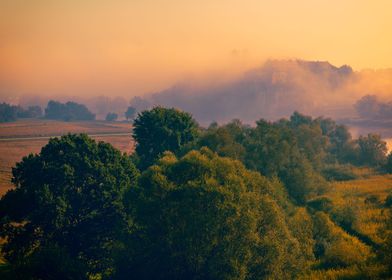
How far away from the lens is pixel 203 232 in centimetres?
4597

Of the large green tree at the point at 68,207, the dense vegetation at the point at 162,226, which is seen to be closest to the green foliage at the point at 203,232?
the dense vegetation at the point at 162,226

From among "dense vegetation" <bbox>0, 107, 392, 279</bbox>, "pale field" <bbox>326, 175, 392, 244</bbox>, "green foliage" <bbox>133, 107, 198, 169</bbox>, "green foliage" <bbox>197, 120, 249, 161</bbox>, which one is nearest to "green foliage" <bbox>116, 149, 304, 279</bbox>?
"dense vegetation" <bbox>0, 107, 392, 279</bbox>

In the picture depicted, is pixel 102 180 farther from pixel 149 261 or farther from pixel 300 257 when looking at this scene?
pixel 300 257

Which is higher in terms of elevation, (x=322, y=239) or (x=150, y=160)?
(x=150, y=160)

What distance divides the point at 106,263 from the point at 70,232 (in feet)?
21.1

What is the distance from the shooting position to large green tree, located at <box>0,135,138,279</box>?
51.4 metres

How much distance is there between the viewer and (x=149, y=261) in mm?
47188

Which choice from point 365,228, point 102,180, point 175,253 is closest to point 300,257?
point 175,253

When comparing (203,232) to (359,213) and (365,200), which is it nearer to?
(359,213)

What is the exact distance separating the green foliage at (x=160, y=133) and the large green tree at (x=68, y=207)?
23282 mm

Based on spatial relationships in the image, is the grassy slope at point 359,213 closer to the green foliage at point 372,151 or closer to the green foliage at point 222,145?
the green foliage at point 222,145

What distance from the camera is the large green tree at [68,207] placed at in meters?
51.4

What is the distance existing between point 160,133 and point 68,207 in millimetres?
34374

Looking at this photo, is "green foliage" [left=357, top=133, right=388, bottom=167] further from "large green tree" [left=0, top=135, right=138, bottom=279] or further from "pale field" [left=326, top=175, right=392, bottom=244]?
"large green tree" [left=0, top=135, right=138, bottom=279]
